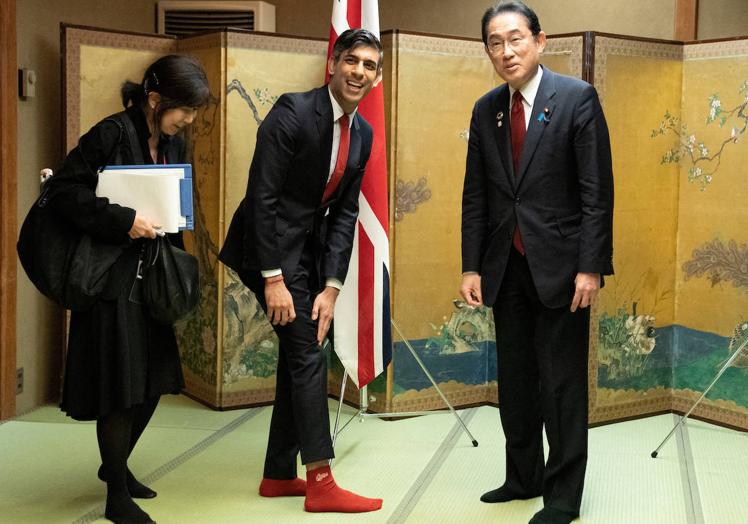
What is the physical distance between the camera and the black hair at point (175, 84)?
2.70 metres

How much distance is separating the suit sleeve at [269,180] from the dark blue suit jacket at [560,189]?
2.04ft

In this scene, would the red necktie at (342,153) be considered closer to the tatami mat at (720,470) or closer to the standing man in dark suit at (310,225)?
the standing man in dark suit at (310,225)

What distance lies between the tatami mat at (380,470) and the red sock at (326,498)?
3 cm

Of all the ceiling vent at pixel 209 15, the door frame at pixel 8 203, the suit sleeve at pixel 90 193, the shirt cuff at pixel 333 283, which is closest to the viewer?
the suit sleeve at pixel 90 193

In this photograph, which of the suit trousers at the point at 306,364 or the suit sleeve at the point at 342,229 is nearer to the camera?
the suit trousers at the point at 306,364

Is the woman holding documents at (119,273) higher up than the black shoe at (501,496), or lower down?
higher up

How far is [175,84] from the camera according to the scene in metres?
2.70

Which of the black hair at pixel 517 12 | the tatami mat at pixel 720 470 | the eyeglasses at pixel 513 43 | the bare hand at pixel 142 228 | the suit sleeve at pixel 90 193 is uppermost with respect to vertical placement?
the black hair at pixel 517 12

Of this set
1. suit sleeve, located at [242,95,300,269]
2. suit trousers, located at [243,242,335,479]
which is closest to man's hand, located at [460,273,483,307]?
suit trousers, located at [243,242,335,479]

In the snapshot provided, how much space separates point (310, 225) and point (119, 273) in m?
0.58

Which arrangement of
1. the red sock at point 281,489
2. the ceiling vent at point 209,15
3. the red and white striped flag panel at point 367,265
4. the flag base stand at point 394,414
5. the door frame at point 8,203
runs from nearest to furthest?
1. the red sock at point 281,489
2. the red and white striped flag panel at point 367,265
3. the flag base stand at point 394,414
4. the door frame at point 8,203
5. the ceiling vent at point 209,15

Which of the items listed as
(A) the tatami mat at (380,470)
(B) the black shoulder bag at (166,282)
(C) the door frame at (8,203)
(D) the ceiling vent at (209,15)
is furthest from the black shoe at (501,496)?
(D) the ceiling vent at (209,15)

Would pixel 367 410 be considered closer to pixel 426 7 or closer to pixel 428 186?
pixel 428 186

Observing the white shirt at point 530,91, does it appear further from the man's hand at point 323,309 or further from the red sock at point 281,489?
the red sock at point 281,489
